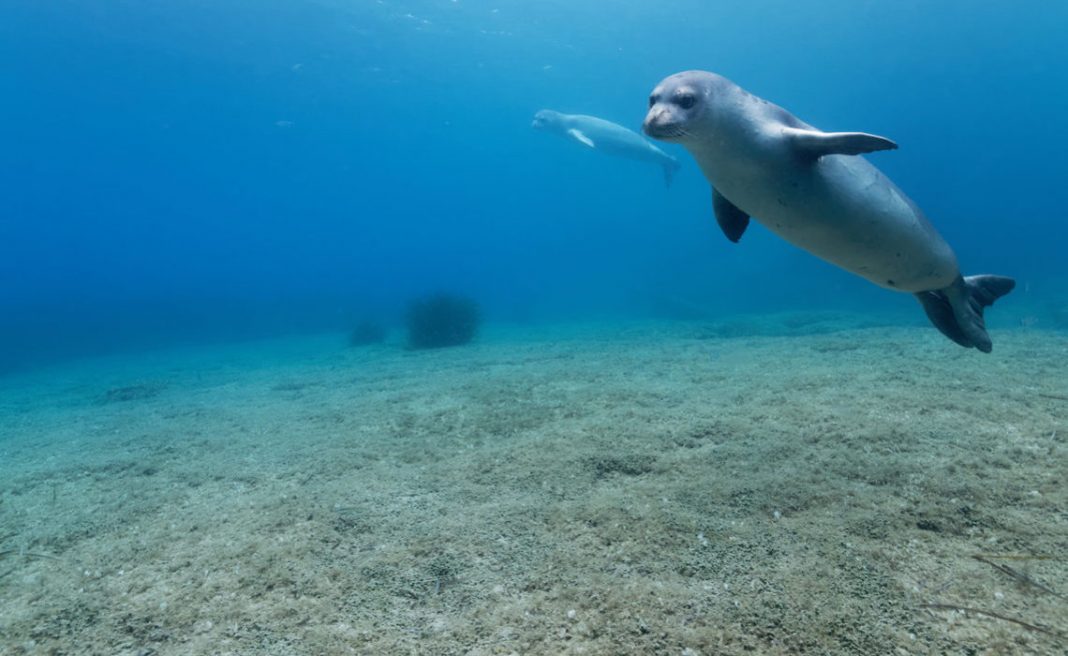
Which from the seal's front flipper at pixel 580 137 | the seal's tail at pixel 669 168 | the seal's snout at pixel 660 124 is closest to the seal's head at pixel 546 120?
the seal's front flipper at pixel 580 137

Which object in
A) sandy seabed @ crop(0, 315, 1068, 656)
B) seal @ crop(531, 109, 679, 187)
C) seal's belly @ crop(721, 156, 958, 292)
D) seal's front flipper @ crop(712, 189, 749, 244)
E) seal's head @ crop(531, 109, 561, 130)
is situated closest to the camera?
sandy seabed @ crop(0, 315, 1068, 656)

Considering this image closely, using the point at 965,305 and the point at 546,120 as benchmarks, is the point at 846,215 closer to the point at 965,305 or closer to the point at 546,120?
the point at 965,305

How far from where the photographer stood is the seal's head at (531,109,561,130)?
875 inches

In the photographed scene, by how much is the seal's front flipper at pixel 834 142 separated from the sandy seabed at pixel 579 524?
230 centimetres

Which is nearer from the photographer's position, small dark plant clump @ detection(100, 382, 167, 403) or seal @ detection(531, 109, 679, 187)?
small dark plant clump @ detection(100, 382, 167, 403)

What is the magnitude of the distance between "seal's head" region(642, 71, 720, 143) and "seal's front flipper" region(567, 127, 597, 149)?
1847cm

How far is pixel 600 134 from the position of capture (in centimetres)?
2136

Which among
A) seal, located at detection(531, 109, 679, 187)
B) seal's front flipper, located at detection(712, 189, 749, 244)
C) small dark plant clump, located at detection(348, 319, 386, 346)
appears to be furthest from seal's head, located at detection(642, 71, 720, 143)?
small dark plant clump, located at detection(348, 319, 386, 346)

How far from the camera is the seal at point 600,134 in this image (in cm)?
2123

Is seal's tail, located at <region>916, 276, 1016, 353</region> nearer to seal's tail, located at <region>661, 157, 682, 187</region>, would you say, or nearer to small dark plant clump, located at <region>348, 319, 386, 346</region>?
small dark plant clump, located at <region>348, 319, 386, 346</region>

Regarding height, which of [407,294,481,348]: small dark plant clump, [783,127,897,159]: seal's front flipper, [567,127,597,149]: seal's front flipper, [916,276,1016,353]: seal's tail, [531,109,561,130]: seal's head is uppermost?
[531,109,561,130]: seal's head

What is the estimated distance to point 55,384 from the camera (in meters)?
15.2

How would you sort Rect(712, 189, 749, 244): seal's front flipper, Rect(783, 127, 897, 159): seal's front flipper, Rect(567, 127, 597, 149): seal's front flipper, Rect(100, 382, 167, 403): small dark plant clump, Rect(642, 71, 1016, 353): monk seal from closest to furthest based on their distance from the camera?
1. Rect(783, 127, 897, 159): seal's front flipper
2. Rect(642, 71, 1016, 353): monk seal
3. Rect(712, 189, 749, 244): seal's front flipper
4. Rect(100, 382, 167, 403): small dark plant clump
5. Rect(567, 127, 597, 149): seal's front flipper

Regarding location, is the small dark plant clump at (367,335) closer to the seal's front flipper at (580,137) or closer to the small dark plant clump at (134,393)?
the small dark plant clump at (134,393)
